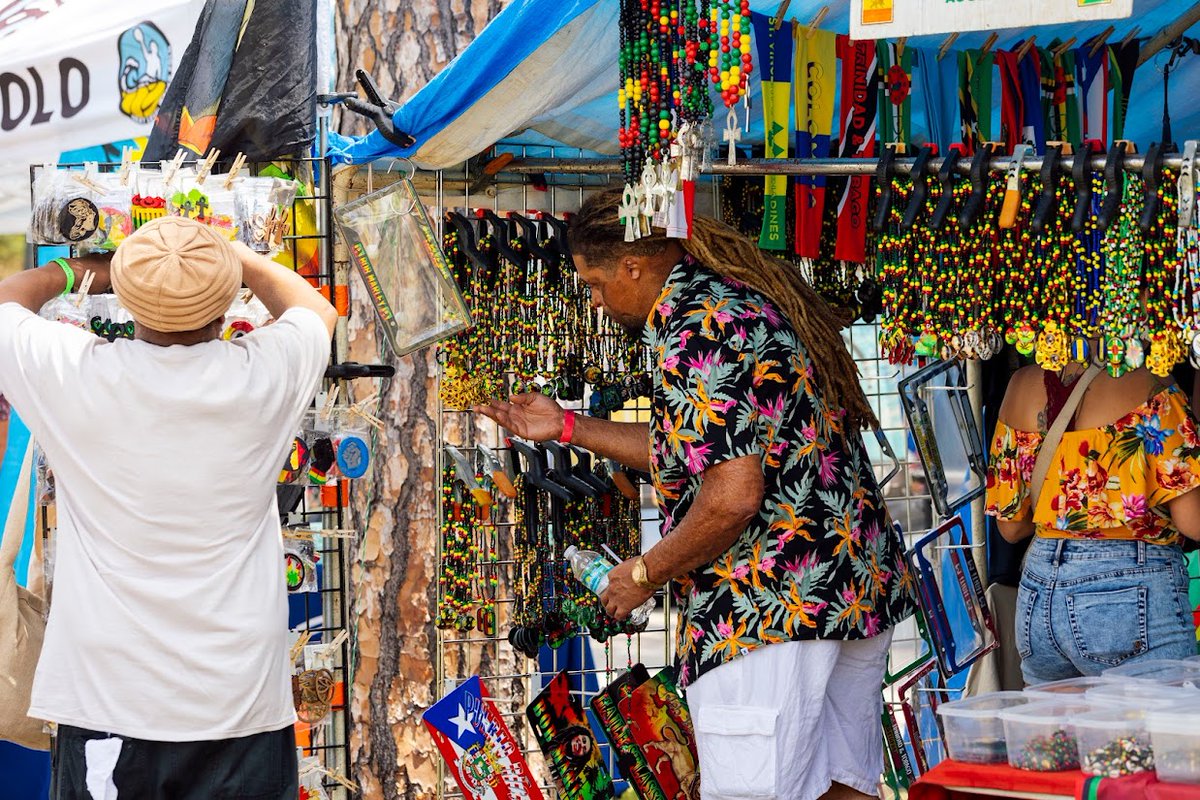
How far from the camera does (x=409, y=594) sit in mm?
5449

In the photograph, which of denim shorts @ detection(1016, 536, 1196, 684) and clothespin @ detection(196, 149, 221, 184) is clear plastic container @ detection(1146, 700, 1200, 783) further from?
clothespin @ detection(196, 149, 221, 184)

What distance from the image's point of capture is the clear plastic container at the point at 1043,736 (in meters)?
2.63

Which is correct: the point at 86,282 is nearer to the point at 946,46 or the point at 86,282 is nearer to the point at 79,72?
the point at 79,72

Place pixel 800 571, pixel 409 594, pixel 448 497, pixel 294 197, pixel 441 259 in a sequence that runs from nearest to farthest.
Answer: pixel 800 571 → pixel 294 197 → pixel 441 259 → pixel 448 497 → pixel 409 594

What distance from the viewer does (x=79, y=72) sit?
4562 millimetres

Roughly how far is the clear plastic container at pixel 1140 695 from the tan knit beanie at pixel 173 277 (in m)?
1.81

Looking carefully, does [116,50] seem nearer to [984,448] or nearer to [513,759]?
[513,759]

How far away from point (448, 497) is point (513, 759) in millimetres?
755

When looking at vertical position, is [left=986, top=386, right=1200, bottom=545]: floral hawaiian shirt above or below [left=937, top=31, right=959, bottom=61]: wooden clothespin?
below

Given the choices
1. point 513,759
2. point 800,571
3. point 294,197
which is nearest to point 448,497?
point 513,759

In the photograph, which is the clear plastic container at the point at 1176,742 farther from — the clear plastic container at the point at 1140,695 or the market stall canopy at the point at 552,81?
the market stall canopy at the point at 552,81

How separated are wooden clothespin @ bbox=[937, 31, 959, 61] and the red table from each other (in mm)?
1623

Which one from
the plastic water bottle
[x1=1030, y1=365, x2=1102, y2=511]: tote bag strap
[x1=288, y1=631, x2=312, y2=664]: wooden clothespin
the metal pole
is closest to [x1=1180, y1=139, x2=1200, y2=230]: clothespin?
the metal pole

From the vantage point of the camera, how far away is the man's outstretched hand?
366 centimetres
